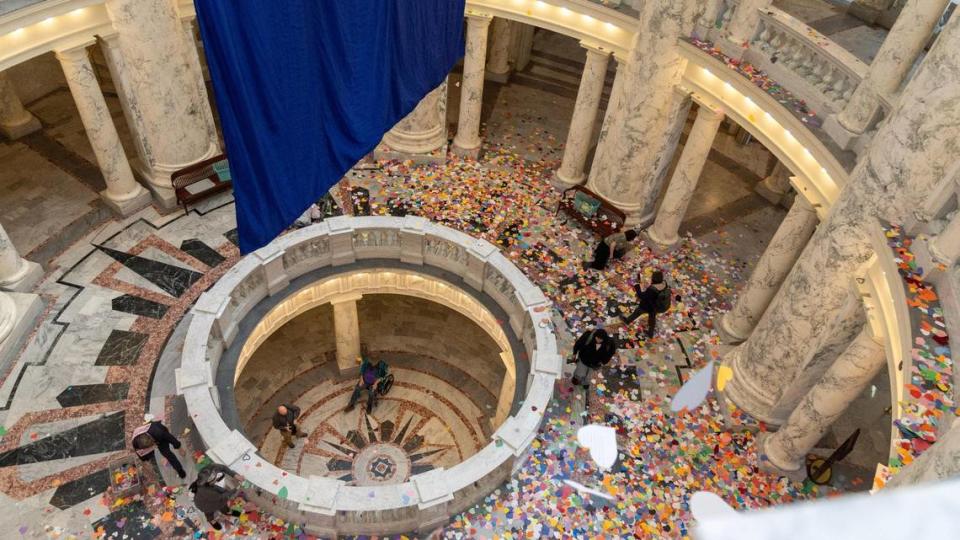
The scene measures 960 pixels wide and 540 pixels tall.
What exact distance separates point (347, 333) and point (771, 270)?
33.5 ft

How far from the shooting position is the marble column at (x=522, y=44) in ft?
76.1

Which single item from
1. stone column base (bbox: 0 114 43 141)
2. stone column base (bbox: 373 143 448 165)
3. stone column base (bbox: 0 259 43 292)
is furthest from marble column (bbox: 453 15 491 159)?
stone column base (bbox: 0 114 43 141)

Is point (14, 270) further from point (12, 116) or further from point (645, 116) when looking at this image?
point (645, 116)

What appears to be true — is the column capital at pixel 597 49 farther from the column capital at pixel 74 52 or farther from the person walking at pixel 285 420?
the column capital at pixel 74 52

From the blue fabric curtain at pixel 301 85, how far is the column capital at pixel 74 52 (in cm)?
608

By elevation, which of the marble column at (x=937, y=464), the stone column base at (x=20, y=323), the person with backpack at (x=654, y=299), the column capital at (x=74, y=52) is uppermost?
the marble column at (x=937, y=464)

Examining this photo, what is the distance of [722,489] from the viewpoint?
11.2m

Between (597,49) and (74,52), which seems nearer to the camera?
(74,52)

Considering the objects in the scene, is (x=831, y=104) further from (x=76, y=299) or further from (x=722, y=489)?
(x=76, y=299)

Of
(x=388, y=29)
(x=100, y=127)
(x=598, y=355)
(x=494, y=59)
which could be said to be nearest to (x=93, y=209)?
(x=100, y=127)

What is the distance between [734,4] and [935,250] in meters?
7.12

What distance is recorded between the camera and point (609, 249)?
48.9ft

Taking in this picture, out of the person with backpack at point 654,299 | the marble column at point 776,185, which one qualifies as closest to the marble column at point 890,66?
the person with backpack at point 654,299

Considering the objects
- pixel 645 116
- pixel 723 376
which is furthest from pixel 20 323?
pixel 723 376
